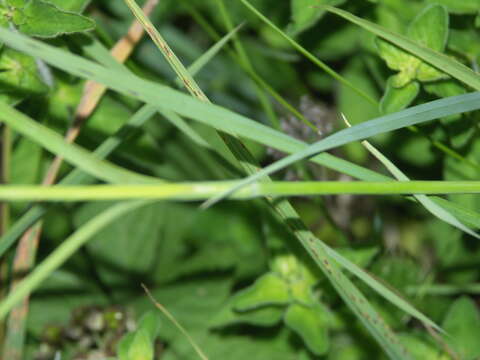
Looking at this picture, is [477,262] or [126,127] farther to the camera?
[477,262]

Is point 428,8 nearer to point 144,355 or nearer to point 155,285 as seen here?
point 144,355

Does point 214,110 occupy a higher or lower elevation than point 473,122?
higher

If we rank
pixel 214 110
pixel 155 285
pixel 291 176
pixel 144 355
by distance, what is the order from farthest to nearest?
pixel 155 285, pixel 291 176, pixel 144 355, pixel 214 110

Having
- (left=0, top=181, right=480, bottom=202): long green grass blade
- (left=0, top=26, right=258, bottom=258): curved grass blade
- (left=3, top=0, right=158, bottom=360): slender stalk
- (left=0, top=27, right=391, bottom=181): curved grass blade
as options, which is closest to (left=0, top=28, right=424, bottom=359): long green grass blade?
(left=0, top=27, right=391, bottom=181): curved grass blade

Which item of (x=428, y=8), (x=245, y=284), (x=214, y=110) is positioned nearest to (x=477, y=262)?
(x=245, y=284)

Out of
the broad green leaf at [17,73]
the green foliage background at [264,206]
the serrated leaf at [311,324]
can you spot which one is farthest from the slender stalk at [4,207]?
the serrated leaf at [311,324]

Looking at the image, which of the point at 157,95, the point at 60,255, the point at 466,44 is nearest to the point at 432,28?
the point at 466,44

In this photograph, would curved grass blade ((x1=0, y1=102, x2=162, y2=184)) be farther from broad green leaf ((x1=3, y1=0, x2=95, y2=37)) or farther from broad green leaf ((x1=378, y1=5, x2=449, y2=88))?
broad green leaf ((x1=378, y1=5, x2=449, y2=88))

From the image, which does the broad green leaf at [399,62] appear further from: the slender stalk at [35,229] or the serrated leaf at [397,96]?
the slender stalk at [35,229]
